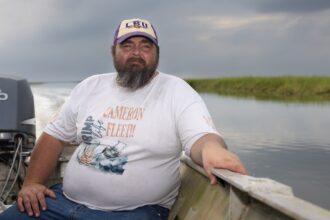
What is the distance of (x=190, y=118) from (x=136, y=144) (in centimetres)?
30

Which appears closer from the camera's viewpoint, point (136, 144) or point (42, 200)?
point (136, 144)

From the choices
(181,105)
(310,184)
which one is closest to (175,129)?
(181,105)

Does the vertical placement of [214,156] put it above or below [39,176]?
above

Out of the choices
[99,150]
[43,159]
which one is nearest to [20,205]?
[43,159]

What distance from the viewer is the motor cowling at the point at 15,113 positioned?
393cm

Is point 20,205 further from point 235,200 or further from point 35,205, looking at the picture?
point 235,200

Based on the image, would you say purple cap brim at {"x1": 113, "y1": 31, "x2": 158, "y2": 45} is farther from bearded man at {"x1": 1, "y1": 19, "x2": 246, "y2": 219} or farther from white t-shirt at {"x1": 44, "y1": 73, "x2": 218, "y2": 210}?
white t-shirt at {"x1": 44, "y1": 73, "x2": 218, "y2": 210}

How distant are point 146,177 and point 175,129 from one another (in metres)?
0.28

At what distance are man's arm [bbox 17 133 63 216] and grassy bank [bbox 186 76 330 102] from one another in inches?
1021

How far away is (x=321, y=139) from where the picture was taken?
12562 mm

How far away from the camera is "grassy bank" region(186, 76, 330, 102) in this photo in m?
30.6

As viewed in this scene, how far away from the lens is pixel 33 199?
2.76 m

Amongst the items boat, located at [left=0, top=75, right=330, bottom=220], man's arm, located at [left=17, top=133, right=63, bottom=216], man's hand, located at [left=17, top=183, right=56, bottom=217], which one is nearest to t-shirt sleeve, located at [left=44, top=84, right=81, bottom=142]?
man's arm, located at [left=17, top=133, right=63, bottom=216]

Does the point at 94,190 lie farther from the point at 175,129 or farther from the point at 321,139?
the point at 321,139
